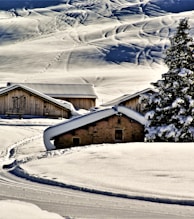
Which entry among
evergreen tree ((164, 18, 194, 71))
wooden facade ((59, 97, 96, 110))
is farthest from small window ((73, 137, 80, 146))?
wooden facade ((59, 97, 96, 110))

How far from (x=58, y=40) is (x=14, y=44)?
13.1 metres

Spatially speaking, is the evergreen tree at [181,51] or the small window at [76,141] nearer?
the evergreen tree at [181,51]

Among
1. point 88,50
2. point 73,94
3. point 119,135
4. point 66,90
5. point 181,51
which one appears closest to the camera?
point 181,51

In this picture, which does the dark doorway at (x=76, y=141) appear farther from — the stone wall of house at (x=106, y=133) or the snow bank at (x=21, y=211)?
the snow bank at (x=21, y=211)

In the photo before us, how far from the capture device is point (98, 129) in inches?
1101

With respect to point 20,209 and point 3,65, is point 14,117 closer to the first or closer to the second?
point 20,209

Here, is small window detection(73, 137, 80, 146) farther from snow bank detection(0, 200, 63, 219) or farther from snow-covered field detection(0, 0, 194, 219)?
snow bank detection(0, 200, 63, 219)

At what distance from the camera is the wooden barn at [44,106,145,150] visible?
27.1m

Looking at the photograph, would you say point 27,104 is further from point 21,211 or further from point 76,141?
point 21,211

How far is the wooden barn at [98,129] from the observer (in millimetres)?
27109

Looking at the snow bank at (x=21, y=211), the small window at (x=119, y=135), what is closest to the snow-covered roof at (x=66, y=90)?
the small window at (x=119, y=135)

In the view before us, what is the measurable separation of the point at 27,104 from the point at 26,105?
0.43ft

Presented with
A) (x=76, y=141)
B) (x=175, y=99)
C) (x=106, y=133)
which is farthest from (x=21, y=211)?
(x=106, y=133)

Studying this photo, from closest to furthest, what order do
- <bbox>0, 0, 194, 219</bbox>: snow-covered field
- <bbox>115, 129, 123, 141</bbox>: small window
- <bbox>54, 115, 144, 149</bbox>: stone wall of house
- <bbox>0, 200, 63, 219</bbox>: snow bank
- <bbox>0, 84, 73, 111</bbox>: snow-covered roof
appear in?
<bbox>0, 200, 63, 219</bbox>: snow bank, <bbox>0, 0, 194, 219</bbox>: snow-covered field, <bbox>54, 115, 144, 149</bbox>: stone wall of house, <bbox>115, 129, 123, 141</bbox>: small window, <bbox>0, 84, 73, 111</bbox>: snow-covered roof
